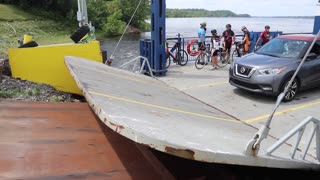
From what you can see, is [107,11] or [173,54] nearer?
[173,54]

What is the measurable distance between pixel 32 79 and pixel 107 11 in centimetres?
6162

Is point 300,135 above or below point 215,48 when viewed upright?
above

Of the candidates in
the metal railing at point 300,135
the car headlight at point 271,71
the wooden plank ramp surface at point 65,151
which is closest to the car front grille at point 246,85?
the car headlight at point 271,71

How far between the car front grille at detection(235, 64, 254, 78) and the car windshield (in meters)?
1.10

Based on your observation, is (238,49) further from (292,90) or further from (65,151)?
(65,151)

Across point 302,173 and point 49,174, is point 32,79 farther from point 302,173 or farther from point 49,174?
point 302,173

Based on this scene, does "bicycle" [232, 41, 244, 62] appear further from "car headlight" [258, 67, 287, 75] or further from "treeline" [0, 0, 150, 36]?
"treeline" [0, 0, 150, 36]

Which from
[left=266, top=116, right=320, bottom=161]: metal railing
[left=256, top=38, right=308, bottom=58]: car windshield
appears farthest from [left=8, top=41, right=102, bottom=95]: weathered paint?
[left=256, top=38, right=308, bottom=58]: car windshield

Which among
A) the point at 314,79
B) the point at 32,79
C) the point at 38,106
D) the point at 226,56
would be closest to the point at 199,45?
the point at 226,56

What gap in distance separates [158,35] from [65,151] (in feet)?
26.8

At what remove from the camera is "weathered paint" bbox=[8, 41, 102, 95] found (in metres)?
7.21

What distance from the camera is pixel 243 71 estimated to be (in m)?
8.98

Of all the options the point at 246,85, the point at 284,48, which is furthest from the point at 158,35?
the point at 284,48

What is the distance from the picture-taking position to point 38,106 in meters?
4.57
